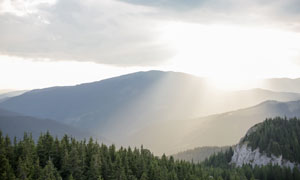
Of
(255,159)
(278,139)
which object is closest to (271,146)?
(278,139)

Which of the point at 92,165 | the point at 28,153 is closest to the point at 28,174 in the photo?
the point at 28,153

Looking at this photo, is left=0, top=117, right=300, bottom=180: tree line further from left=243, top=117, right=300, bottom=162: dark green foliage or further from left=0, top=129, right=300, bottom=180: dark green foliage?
left=243, top=117, right=300, bottom=162: dark green foliage

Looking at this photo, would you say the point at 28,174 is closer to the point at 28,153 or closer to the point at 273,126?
the point at 28,153

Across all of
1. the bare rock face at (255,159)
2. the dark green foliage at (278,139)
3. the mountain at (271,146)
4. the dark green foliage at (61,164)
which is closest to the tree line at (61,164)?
the dark green foliage at (61,164)

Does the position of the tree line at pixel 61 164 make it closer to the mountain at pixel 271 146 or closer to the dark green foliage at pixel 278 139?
the mountain at pixel 271 146

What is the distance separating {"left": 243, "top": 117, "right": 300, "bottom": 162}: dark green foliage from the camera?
569 feet

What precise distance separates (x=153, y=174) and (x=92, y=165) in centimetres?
2844

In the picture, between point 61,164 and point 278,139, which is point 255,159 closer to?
point 278,139

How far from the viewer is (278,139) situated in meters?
182

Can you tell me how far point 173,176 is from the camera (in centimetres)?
11100

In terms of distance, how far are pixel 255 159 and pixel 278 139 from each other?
19160 millimetres

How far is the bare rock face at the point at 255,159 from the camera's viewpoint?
169m

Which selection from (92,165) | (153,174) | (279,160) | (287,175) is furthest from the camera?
(279,160)

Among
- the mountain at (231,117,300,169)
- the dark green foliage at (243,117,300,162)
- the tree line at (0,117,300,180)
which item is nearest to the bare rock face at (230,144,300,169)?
the mountain at (231,117,300,169)
